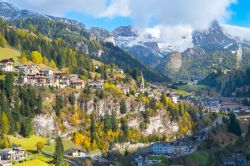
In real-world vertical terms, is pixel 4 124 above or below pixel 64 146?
above

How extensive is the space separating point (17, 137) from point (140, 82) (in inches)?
3519

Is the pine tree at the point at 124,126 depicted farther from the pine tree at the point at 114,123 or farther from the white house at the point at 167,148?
the white house at the point at 167,148

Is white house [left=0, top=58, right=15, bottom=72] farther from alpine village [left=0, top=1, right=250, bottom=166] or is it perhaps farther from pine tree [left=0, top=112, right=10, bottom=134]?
pine tree [left=0, top=112, right=10, bottom=134]

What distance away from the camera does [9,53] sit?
6393 inches

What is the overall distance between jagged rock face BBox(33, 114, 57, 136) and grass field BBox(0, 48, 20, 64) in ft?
122

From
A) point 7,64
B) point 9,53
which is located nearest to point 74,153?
point 7,64

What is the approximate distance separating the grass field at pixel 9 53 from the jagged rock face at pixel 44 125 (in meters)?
37.3

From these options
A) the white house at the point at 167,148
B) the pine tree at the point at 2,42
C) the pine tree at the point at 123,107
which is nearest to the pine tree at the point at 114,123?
the pine tree at the point at 123,107

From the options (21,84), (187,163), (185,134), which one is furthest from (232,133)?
(21,84)

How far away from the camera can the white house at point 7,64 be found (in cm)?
13789

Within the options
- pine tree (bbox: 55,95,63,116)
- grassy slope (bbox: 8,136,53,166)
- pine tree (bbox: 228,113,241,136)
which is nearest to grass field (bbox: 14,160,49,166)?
grassy slope (bbox: 8,136,53,166)

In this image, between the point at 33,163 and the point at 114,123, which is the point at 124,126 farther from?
the point at 33,163

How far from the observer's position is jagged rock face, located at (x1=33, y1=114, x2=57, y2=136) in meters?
120

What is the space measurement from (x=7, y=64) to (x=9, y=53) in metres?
22.1
